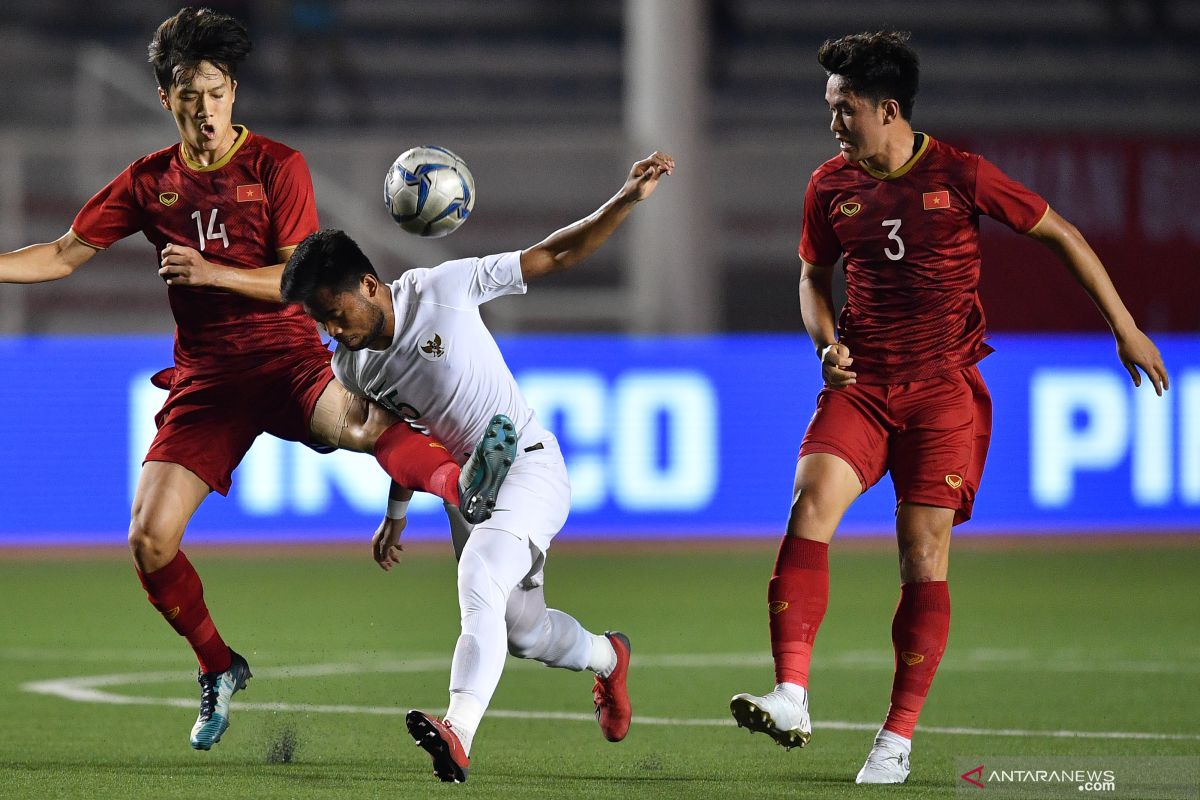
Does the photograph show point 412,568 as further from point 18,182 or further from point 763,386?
point 18,182

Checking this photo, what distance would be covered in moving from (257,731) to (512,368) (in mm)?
6483

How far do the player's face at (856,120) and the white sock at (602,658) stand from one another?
1.80 meters

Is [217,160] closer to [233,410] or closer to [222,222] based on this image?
[222,222]

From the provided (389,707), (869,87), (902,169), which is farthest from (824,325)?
(389,707)

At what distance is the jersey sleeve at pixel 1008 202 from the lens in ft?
18.0

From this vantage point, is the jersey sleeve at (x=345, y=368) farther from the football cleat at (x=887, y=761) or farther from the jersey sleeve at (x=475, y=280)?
the football cleat at (x=887, y=761)

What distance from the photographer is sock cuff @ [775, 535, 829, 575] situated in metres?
5.48

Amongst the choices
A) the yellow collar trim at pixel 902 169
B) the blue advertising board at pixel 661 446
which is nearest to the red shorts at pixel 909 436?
the yellow collar trim at pixel 902 169

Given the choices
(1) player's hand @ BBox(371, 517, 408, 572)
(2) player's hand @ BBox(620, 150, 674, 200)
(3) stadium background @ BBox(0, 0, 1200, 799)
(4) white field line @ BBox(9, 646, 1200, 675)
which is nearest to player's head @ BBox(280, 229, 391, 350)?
(2) player's hand @ BBox(620, 150, 674, 200)

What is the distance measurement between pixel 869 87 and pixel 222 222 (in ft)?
7.00

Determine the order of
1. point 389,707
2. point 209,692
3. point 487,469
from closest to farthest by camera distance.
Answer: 1. point 487,469
2. point 209,692
3. point 389,707

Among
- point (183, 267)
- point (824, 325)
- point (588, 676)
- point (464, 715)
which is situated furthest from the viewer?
point (588, 676)

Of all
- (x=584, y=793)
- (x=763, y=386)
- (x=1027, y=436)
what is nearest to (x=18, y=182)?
(x=763, y=386)

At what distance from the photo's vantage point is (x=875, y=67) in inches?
213
